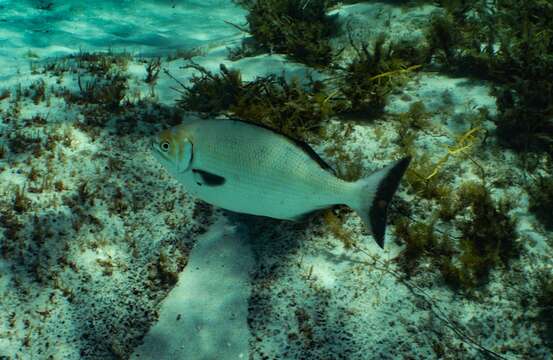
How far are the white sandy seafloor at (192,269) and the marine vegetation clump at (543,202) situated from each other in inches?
4.0

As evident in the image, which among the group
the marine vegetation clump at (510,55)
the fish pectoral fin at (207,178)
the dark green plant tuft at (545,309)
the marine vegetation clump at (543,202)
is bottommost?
the dark green plant tuft at (545,309)

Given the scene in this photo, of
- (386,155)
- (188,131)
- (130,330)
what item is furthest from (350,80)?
(130,330)

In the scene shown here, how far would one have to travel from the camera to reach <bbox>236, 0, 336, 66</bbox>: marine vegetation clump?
21.4 ft

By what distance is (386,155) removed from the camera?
4527 mm

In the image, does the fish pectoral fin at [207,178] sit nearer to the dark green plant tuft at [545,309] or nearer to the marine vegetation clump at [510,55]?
the dark green plant tuft at [545,309]

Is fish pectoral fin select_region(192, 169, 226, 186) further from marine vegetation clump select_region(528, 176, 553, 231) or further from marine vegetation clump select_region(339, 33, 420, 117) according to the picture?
marine vegetation clump select_region(528, 176, 553, 231)

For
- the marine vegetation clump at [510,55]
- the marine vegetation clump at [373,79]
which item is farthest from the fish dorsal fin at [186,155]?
the marine vegetation clump at [510,55]

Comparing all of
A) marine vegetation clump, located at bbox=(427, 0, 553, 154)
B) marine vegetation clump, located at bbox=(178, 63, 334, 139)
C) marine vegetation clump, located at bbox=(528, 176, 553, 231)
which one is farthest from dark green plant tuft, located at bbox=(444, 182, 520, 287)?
marine vegetation clump, located at bbox=(178, 63, 334, 139)

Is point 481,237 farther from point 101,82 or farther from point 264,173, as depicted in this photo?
point 101,82

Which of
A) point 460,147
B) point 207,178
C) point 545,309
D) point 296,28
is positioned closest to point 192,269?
point 207,178

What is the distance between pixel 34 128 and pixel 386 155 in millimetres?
4289

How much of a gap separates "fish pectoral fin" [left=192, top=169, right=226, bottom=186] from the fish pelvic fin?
93 centimetres

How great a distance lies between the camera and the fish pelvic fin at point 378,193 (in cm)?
255

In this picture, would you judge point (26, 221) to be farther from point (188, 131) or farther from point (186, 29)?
point (186, 29)
